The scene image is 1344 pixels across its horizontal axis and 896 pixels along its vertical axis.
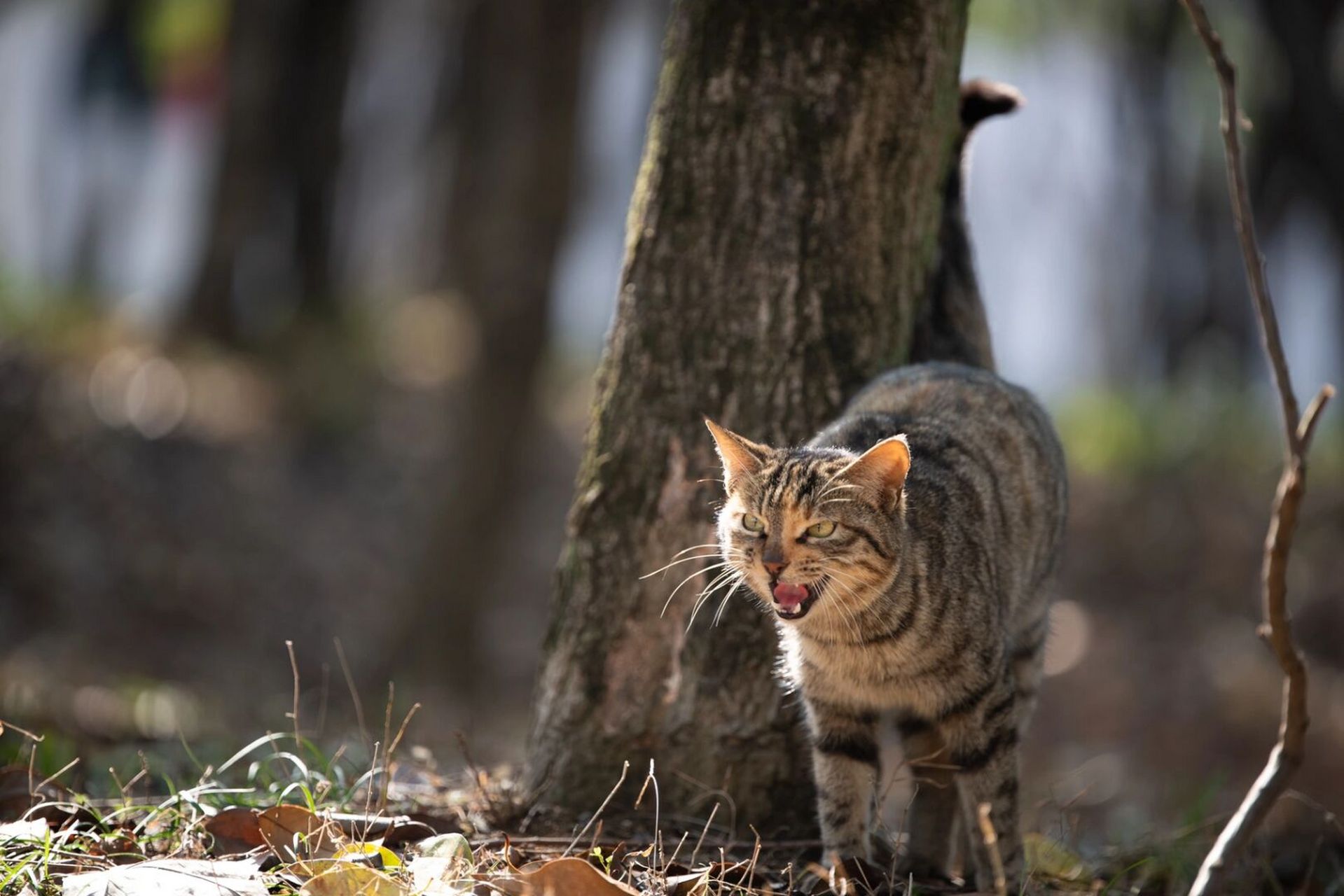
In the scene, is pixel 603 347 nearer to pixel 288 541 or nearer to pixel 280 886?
pixel 280 886

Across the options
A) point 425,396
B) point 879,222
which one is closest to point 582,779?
point 879,222

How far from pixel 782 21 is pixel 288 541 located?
324 inches

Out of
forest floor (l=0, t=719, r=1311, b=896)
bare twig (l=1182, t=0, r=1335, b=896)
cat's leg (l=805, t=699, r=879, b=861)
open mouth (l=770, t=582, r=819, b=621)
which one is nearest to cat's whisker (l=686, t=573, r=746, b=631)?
open mouth (l=770, t=582, r=819, b=621)

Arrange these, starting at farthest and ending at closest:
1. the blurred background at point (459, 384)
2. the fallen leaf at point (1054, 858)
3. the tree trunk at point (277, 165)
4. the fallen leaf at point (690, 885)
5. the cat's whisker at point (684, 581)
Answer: the tree trunk at point (277, 165) → the blurred background at point (459, 384) → the fallen leaf at point (1054, 858) → the cat's whisker at point (684, 581) → the fallen leaf at point (690, 885)

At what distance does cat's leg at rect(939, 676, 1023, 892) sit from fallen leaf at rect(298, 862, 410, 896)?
1489 mm

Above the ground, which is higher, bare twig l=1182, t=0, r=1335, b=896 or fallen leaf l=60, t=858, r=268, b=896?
bare twig l=1182, t=0, r=1335, b=896

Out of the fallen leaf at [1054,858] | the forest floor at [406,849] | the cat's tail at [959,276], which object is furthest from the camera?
the cat's tail at [959,276]

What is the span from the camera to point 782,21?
12.2 feet

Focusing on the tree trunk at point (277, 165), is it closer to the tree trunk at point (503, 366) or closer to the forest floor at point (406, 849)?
the tree trunk at point (503, 366)

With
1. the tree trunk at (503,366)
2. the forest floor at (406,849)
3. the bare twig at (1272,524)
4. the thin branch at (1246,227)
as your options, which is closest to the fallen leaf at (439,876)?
the forest floor at (406,849)

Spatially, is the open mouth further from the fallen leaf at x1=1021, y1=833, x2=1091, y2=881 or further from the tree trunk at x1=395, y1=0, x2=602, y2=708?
the tree trunk at x1=395, y1=0, x2=602, y2=708

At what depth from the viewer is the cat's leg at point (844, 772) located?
323 centimetres

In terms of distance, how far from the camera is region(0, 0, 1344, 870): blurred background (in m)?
8.52

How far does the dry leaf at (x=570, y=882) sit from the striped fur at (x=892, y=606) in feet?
2.77
